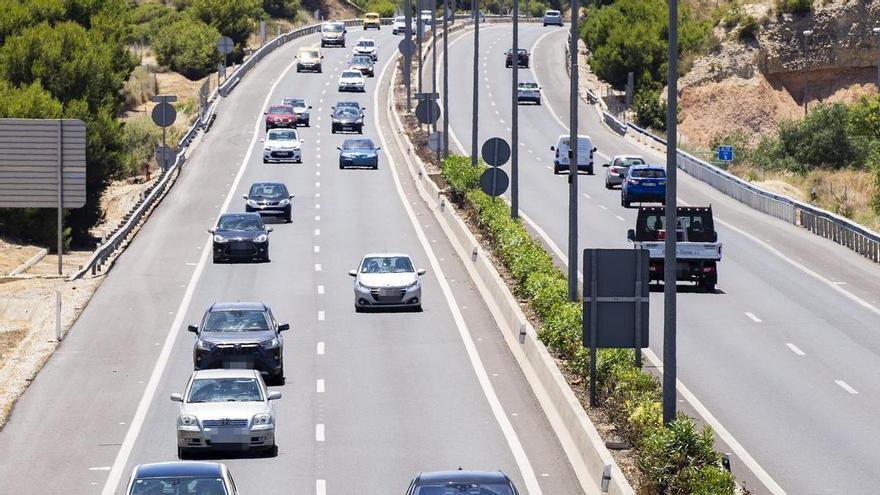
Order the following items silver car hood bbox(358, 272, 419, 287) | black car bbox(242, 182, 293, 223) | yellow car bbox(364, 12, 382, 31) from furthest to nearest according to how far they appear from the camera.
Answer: yellow car bbox(364, 12, 382, 31)
black car bbox(242, 182, 293, 223)
silver car hood bbox(358, 272, 419, 287)

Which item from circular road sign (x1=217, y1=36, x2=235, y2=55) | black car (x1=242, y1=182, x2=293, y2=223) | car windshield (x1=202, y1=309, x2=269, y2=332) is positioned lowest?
car windshield (x1=202, y1=309, x2=269, y2=332)

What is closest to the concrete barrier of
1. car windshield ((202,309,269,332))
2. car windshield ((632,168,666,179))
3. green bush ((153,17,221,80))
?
car windshield ((202,309,269,332))

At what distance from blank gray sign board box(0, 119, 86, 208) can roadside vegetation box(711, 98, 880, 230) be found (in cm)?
3842

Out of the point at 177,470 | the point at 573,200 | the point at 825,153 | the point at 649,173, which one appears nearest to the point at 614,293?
the point at 177,470

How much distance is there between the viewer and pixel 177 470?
19.6m

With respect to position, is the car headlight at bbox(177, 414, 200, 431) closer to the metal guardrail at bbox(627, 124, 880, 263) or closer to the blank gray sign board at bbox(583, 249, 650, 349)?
the blank gray sign board at bbox(583, 249, 650, 349)

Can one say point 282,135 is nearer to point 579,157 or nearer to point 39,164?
point 579,157

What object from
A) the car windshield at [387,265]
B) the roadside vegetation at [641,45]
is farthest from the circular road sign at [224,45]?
the car windshield at [387,265]

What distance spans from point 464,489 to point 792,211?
151 ft

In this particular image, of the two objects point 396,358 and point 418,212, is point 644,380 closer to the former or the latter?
point 396,358

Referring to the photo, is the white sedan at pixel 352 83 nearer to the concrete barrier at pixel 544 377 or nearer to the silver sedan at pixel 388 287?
the concrete barrier at pixel 544 377

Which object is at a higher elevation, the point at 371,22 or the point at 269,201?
the point at 371,22

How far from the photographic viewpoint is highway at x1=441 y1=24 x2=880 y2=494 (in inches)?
1048

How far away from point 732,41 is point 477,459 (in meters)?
95.4
